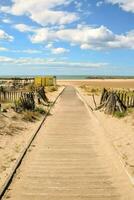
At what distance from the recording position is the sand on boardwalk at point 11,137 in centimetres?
1047

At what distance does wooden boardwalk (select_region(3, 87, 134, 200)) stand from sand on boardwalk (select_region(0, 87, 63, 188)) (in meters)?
0.37

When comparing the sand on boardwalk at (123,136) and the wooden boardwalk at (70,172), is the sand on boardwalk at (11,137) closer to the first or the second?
the wooden boardwalk at (70,172)

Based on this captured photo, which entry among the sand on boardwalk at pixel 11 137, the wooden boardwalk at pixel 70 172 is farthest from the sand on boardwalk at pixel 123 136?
the sand on boardwalk at pixel 11 137

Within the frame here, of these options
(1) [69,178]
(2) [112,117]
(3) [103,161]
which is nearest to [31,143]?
(3) [103,161]

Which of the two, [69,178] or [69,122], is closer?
[69,178]

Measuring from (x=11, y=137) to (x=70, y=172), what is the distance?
5.79m

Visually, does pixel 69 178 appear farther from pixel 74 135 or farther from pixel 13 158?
pixel 74 135

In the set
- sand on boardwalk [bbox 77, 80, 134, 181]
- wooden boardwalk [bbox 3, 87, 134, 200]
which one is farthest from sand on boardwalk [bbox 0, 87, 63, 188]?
sand on boardwalk [bbox 77, 80, 134, 181]

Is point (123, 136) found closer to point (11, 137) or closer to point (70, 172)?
point (11, 137)

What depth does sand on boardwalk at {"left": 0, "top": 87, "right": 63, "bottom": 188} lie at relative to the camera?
10.5m

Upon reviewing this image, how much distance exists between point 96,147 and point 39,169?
3.44m

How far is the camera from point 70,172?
31.2 ft

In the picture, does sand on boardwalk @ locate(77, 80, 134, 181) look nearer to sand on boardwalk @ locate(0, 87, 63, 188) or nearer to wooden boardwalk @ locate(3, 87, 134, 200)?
wooden boardwalk @ locate(3, 87, 134, 200)

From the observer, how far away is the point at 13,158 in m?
11.2
